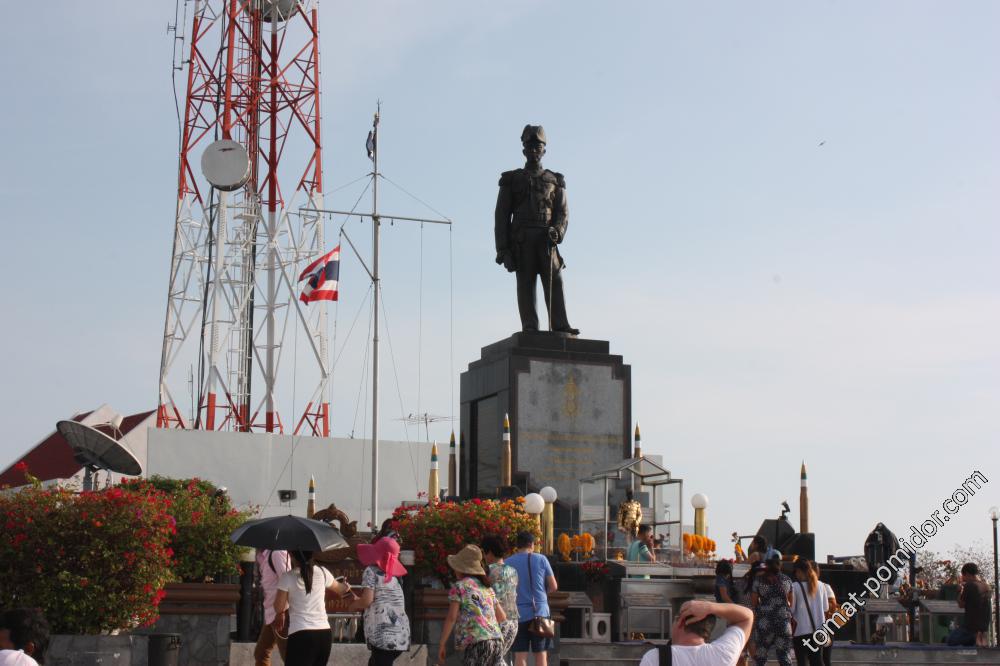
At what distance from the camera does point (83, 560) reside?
45.0 feet

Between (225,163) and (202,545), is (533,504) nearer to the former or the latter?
(202,545)

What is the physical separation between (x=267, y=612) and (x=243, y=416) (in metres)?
36.9

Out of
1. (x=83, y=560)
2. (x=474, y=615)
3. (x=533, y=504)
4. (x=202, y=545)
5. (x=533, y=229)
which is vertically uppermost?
(x=533, y=229)

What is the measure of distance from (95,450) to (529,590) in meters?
14.2

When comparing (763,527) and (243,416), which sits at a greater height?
(243,416)

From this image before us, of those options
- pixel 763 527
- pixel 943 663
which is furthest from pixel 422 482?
pixel 943 663

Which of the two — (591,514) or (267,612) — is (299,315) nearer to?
(591,514)

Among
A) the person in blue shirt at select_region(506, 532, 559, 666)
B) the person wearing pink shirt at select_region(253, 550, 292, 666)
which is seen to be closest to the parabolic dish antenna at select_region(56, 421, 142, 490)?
the person wearing pink shirt at select_region(253, 550, 292, 666)

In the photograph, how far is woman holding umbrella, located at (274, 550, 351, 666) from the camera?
10.8 metres

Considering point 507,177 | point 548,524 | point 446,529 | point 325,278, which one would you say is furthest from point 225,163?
point 446,529

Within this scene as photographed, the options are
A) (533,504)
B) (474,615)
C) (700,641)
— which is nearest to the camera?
(700,641)

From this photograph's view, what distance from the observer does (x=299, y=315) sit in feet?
154

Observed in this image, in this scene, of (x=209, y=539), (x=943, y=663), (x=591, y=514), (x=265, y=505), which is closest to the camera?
(x=209, y=539)

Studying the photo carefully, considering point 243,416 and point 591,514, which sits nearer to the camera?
point 591,514
